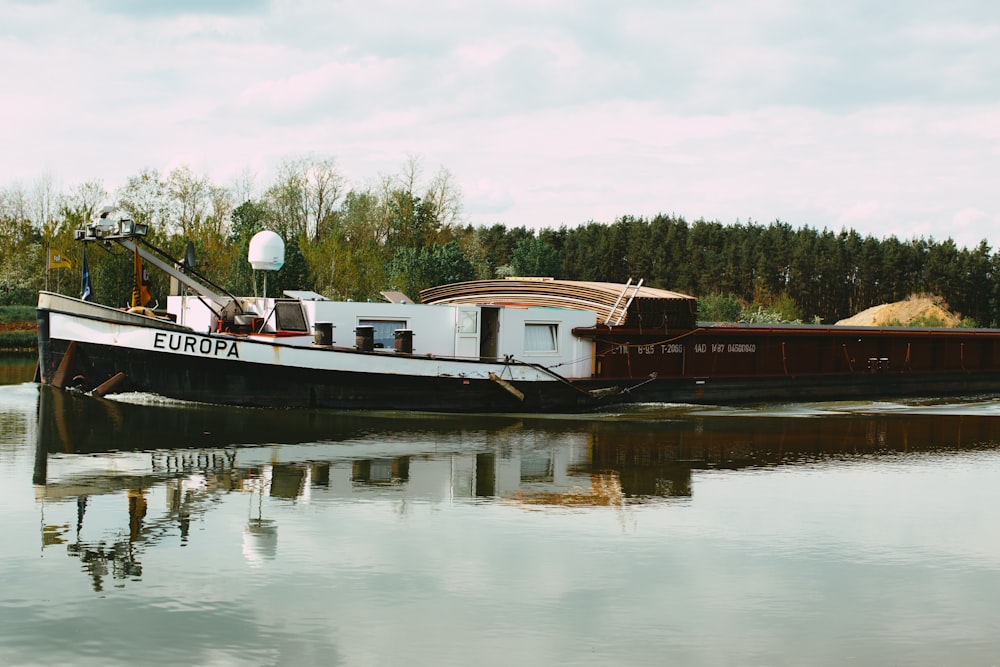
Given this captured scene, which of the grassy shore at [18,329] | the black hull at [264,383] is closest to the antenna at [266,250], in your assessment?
the black hull at [264,383]

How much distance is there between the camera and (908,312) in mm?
72000

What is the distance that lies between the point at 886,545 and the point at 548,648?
5.23 metres

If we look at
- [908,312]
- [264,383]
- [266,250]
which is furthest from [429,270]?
[908,312]

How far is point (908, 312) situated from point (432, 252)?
36.6 m

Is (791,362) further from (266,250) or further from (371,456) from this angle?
(371,456)

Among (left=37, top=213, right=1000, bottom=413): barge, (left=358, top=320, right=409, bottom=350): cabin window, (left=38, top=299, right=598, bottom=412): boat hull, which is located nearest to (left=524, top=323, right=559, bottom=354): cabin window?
(left=37, top=213, right=1000, bottom=413): barge

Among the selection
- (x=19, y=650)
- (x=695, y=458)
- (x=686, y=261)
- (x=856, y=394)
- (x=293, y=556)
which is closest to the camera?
(x=19, y=650)

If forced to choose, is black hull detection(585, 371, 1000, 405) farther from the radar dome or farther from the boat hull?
the radar dome

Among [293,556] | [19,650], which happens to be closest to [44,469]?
[293,556]

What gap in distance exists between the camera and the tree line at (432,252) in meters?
51.7

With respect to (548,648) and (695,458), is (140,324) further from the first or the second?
(548,648)

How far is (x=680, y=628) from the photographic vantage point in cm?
850

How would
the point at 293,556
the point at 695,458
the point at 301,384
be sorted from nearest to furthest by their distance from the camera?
the point at 293,556, the point at 695,458, the point at 301,384

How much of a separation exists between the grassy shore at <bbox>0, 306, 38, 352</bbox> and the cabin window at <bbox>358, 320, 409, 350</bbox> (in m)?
29.4
